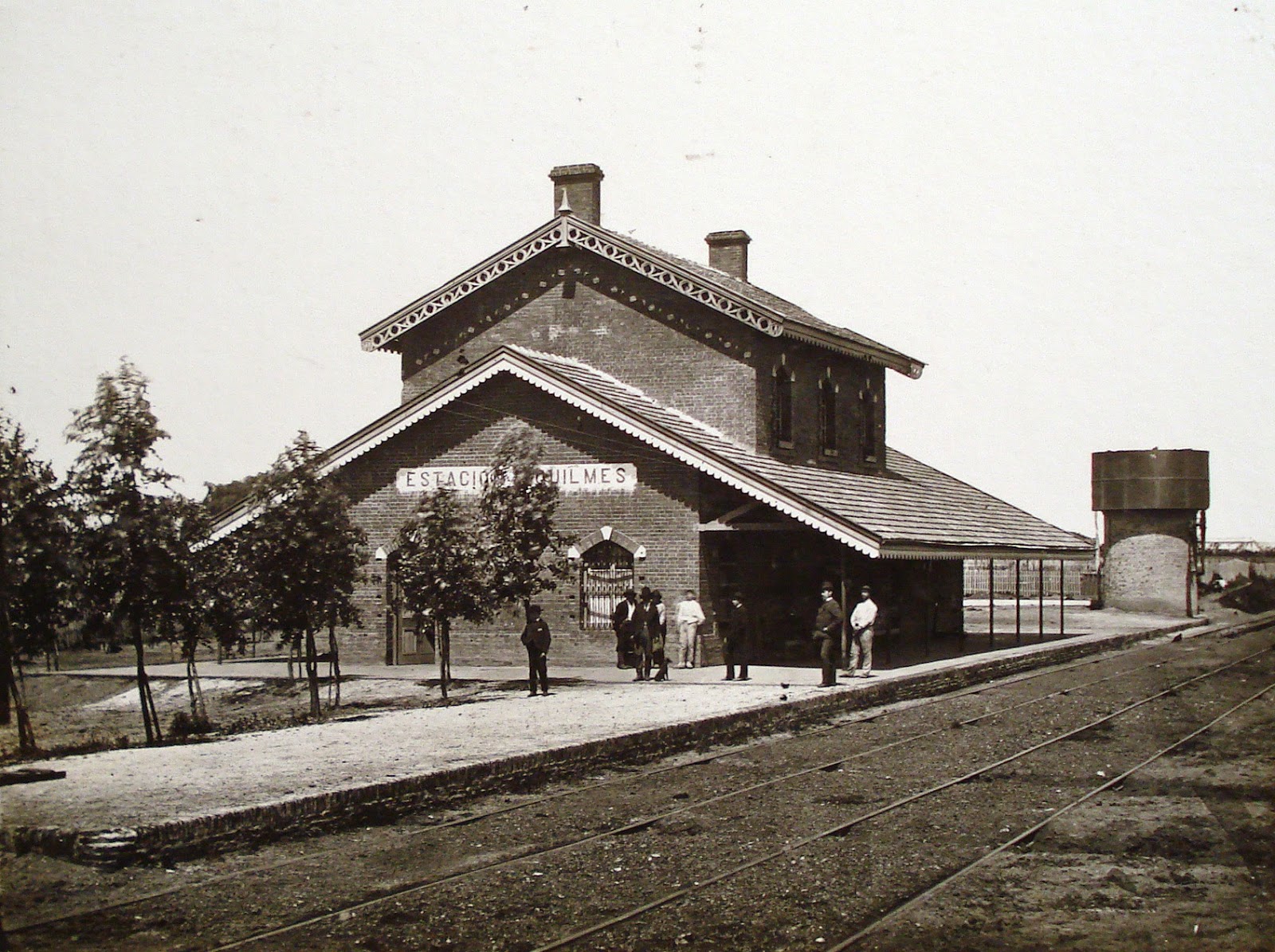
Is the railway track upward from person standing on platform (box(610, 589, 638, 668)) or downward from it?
downward

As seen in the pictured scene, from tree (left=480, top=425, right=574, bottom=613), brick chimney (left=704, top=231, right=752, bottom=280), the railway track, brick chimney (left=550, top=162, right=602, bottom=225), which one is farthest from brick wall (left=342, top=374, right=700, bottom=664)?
brick chimney (left=704, top=231, right=752, bottom=280)

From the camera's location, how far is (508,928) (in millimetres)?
7809

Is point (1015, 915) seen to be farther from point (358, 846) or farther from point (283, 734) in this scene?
point (283, 734)

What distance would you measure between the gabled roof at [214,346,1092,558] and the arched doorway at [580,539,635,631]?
226 cm

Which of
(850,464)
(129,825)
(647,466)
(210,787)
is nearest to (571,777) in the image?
(210,787)

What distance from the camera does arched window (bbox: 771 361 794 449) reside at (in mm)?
28859

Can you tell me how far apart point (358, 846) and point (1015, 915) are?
4.95 m

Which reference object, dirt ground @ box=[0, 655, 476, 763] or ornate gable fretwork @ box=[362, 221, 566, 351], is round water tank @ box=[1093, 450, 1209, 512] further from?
dirt ground @ box=[0, 655, 476, 763]

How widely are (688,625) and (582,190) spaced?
39.6 ft

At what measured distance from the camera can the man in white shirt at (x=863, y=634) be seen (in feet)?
77.0

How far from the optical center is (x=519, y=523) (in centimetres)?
2138

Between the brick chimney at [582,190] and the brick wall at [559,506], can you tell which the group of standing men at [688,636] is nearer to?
the brick wall at [559,506]

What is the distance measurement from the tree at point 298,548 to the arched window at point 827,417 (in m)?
14.5

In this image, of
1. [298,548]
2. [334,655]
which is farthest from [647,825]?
[334,655]
